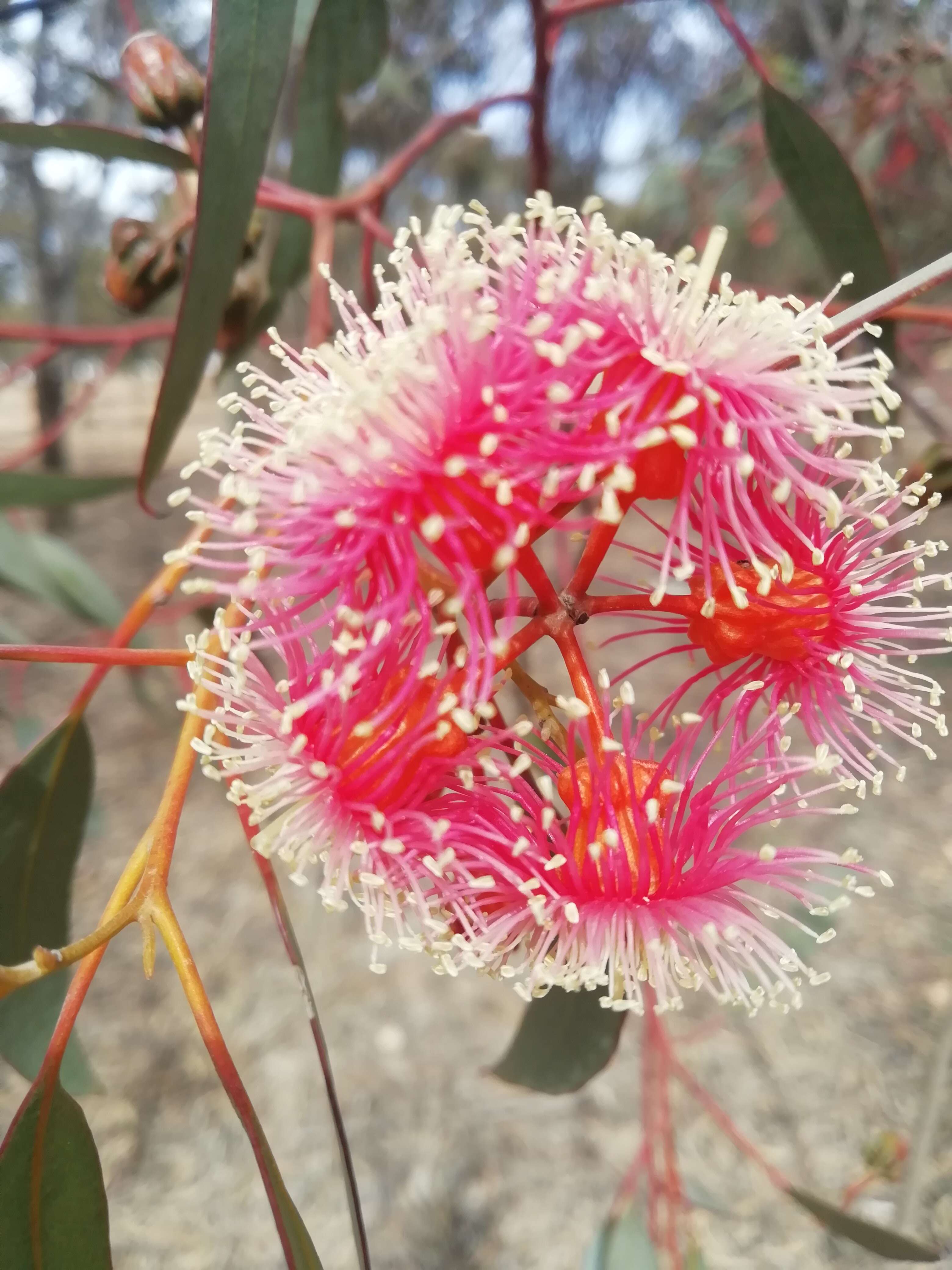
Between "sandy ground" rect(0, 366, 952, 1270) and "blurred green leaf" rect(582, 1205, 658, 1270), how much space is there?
0.63ft

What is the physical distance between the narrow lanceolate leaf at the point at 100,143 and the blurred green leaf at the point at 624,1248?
3.29 feet

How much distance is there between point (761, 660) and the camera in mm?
456

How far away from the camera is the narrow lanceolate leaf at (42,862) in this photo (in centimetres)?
63

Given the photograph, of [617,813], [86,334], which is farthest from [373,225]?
[617,813]

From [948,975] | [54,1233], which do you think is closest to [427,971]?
[948,975]

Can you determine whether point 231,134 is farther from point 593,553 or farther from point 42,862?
point 42,862

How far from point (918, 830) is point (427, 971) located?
103 cm

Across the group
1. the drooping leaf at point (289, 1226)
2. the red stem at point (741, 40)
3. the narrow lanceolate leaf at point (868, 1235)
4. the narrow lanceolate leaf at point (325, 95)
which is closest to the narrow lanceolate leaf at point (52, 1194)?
the drooping leaf at point (289, 1226)

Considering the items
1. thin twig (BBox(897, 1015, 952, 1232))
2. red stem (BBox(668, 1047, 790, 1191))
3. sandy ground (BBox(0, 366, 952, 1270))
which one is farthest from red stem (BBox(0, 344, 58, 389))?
thin twig (BBox(897, 1015, 952, 1232))

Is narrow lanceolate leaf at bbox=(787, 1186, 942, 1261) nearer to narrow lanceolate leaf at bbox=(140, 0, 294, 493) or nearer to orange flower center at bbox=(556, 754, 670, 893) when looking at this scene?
orange flower center at bbox=(556, 754, 670, 893)

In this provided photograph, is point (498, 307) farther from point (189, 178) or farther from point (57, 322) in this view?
point (57, 322)

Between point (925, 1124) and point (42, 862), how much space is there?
34.5 inches

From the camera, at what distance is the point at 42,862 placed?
0.68 m

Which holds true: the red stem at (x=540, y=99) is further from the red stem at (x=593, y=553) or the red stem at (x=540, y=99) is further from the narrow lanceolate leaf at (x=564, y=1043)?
the narrow lanceolate leaf at (x=564, y=1043)
